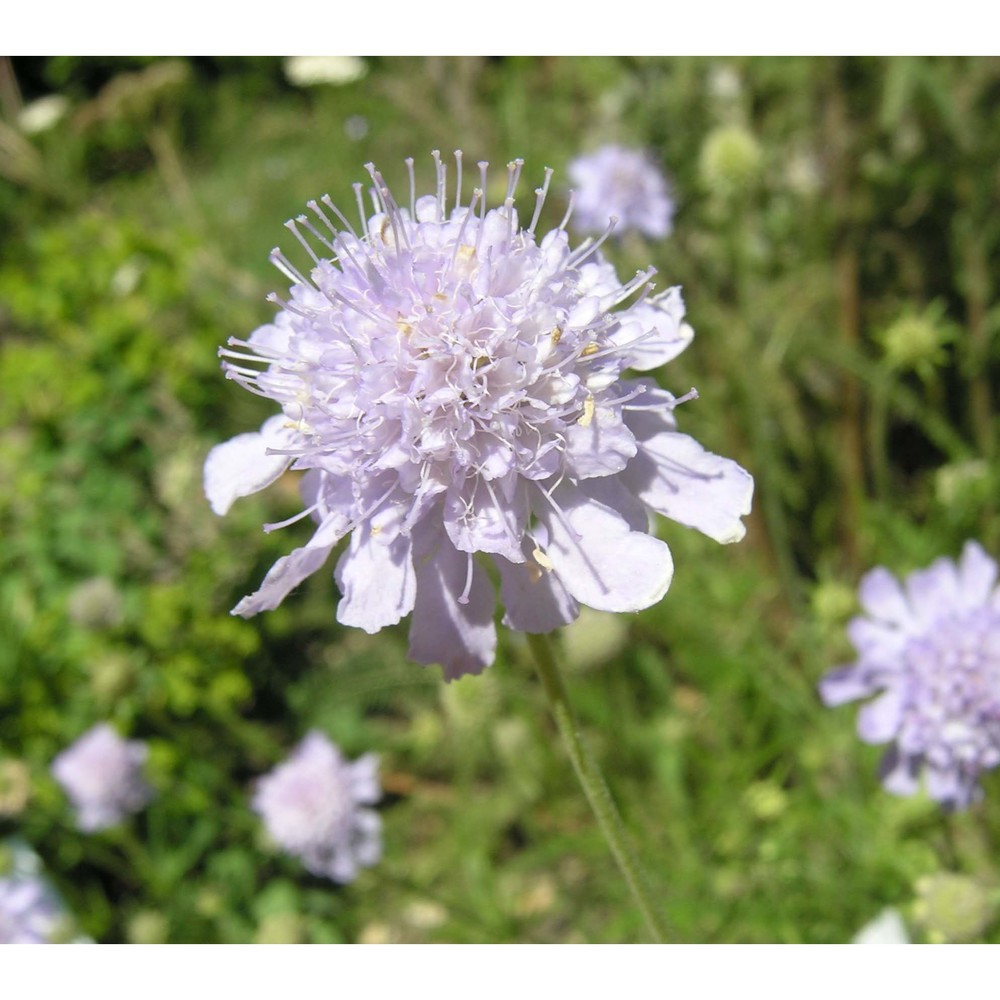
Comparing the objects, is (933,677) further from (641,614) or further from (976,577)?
(641,614)

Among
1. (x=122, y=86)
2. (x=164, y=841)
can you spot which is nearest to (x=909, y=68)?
(x=164, y=841)

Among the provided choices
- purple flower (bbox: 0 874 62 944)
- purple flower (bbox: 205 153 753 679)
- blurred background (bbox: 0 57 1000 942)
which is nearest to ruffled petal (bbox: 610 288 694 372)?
purple flower (bbox: 205 153 753 679)

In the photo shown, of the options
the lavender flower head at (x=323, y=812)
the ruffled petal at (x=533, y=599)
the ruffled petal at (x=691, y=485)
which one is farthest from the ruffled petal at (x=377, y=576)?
the lavender flower head at (x=323, y=812)

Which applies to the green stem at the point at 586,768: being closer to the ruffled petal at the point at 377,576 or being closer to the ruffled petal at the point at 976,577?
the ruffled petal at the point at 377,576

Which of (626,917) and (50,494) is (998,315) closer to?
(626,917)

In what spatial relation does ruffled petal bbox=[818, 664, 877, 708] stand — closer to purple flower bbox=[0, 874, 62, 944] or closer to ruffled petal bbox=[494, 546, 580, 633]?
ruffled petal bbox=[494, 546, 580, 633]

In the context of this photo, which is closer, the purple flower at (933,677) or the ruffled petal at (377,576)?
the ruffled petal at (377,576)
